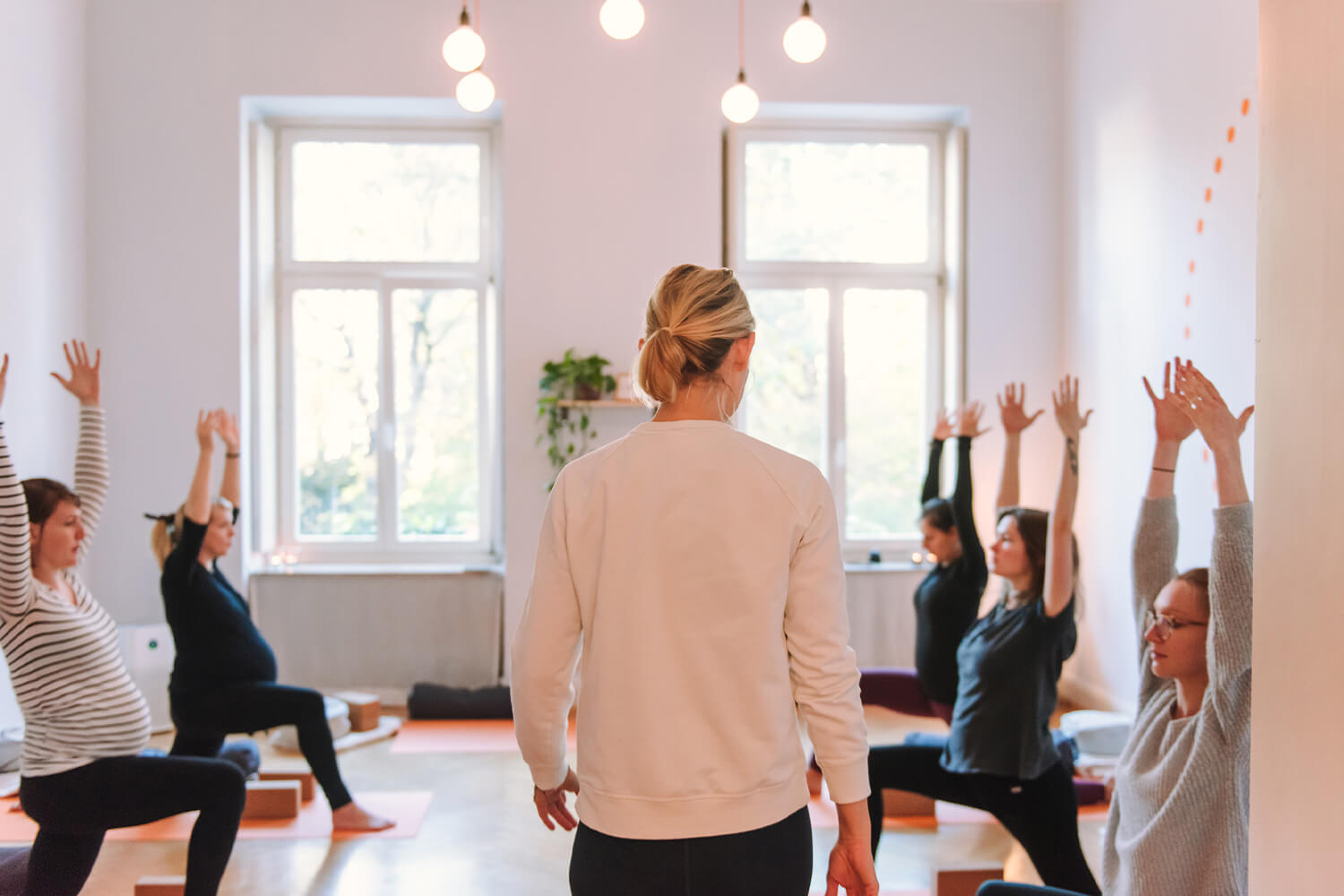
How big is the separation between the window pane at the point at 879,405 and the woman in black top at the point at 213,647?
3.37 meters

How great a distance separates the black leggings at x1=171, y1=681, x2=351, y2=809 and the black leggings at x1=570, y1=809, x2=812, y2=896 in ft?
7.50

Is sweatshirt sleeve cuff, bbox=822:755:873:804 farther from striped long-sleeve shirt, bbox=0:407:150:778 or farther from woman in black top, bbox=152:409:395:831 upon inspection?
woman in black top, bbox=152:409:395:831

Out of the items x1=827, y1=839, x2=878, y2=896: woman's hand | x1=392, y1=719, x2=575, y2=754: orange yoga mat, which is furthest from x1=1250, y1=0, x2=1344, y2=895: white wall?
x1=392, y1=719, x2=575, y2=754: orange yoga mat

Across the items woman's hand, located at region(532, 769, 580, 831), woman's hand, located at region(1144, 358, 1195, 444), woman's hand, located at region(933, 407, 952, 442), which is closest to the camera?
woman's hand, located at region(532, 769, 580, 831)

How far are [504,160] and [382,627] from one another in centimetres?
249

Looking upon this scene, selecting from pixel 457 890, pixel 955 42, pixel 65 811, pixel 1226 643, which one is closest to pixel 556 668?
pixel 1226 643

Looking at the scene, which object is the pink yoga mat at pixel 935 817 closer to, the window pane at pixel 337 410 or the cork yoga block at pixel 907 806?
the cork yoga block at pixel 907 806

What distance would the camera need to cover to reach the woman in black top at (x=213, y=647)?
3.31 m

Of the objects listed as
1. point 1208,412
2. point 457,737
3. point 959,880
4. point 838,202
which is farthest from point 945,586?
point 838,202

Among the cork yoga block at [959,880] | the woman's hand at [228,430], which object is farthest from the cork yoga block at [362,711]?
the cork yoga block at [959,880]

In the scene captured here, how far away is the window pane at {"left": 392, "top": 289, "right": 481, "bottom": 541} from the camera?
19.5ft

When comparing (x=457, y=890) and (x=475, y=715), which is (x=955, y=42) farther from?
(x=457, y=890)

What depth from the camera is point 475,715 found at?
5.27m

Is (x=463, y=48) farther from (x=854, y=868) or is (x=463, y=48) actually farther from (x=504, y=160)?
(x=854, y=868)
